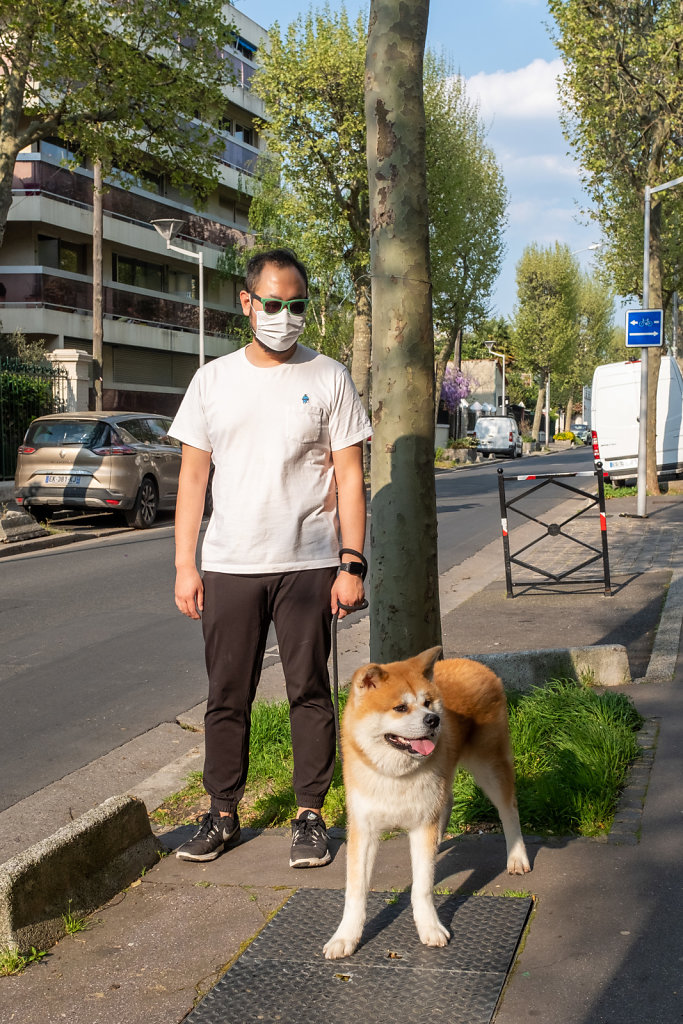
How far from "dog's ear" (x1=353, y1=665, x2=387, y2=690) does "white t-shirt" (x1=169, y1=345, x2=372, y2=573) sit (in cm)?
81

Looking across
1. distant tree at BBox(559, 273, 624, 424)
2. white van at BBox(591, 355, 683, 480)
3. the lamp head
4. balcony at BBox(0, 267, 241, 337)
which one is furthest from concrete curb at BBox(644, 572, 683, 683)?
distant tree at BBox(559, 273, 624, 424)

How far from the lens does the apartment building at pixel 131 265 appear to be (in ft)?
128

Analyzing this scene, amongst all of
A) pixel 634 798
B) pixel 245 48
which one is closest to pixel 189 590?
pixel 634 798

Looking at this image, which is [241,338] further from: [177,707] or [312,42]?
[177,707]

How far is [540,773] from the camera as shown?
4605 mm

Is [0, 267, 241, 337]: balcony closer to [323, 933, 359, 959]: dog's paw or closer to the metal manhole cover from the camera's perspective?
the metal manhole cover

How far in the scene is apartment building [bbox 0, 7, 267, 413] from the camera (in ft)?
128

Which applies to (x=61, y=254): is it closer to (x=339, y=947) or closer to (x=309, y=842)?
(x=309, y=842)

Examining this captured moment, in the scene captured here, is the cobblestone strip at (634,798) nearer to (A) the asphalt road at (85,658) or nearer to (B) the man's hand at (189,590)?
(B) the man's hand at (189,590)

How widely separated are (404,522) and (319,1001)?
8.47 feet

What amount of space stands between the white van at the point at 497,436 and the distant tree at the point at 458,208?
8037 millimetres

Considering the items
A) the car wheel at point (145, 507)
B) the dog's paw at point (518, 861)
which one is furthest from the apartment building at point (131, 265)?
the dog's paw at point (518, 861)

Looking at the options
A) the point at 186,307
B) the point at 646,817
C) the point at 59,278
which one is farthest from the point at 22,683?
the point at 186,307

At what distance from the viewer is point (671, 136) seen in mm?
22078
